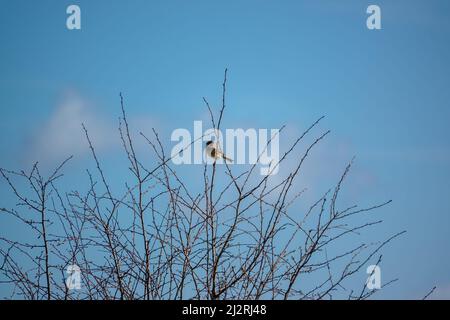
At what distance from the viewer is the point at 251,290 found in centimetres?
371

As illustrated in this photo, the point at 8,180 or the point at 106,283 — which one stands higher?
the point at 8,180

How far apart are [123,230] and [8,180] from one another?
69 centimetres
